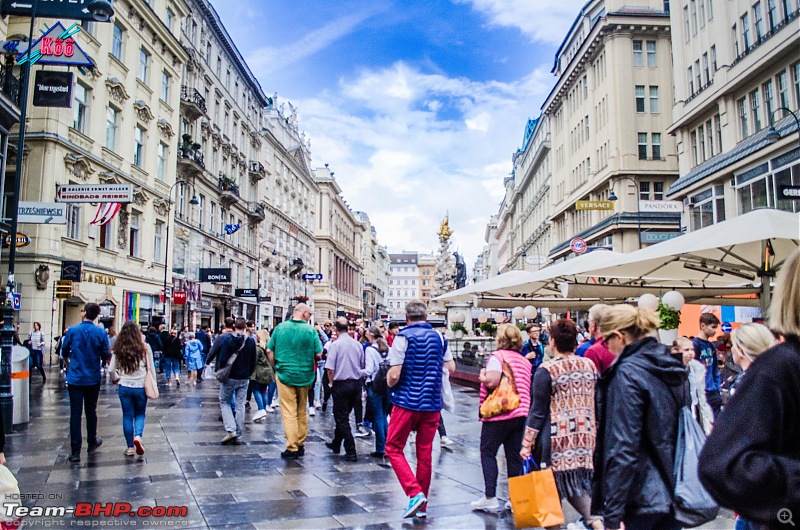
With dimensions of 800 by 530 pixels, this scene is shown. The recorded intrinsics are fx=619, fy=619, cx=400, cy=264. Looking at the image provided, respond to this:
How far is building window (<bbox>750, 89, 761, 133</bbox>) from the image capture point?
23109mm

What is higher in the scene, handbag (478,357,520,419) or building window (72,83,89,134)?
building window (72,83,89,134)

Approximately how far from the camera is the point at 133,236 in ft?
93.2

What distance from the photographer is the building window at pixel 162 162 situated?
102ft

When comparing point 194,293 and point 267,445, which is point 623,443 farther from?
point 194,293

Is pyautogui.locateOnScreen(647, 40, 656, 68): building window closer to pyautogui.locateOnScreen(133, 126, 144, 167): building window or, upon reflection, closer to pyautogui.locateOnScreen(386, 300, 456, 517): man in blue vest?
pyautogui.locateOnScreen(133, 126, 144, 167): building window

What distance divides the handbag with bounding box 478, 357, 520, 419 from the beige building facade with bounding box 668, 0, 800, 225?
15708mm

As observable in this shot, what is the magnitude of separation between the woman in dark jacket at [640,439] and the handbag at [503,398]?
2312 millimetres

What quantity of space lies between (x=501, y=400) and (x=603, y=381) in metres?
2.32

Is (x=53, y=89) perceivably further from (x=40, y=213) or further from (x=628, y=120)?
(x=628, y=120)

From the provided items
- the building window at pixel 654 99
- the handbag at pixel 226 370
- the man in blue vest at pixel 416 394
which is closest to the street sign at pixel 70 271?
the handbag at pixel 226 370

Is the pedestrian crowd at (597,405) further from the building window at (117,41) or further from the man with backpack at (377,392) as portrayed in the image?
the building window at (117,41)

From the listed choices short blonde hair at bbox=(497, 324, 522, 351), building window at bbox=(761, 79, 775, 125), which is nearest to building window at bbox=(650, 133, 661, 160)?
building window at bbox=(761, 79, 775, 125)

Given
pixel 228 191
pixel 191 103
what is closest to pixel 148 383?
pixel 191 103

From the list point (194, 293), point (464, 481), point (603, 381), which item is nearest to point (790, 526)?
point (603, 381)
